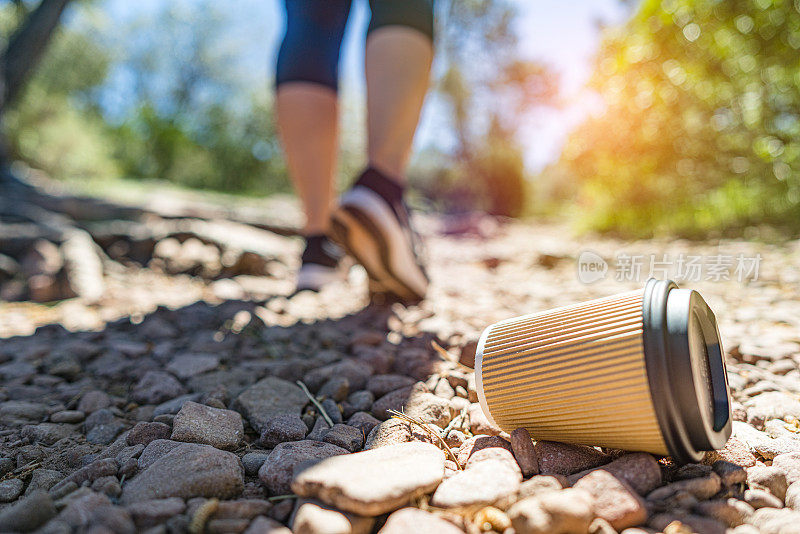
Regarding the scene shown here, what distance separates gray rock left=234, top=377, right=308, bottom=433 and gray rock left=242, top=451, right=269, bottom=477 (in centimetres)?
12

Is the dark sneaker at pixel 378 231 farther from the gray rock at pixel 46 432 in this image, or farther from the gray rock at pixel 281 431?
the gray rock at pixel 46 432

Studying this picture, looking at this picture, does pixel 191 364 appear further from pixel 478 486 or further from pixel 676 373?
pixel 676 373

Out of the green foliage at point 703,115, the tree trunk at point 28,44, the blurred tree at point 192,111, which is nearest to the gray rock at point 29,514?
the green foliage at point 703,115

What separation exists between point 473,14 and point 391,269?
1278cm

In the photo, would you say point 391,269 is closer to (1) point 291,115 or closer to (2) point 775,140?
(1) point 291,115

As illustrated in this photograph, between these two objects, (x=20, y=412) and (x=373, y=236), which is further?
(x=373, y=236)

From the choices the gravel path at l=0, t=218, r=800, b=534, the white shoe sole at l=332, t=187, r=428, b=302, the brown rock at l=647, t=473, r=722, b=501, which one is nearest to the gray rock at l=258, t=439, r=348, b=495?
the gravel path at l=0, t=218, r=800, b=534

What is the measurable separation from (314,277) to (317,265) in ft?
0.18

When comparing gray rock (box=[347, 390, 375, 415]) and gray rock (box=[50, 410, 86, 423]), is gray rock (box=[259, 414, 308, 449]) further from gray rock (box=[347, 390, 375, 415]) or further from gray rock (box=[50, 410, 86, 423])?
gray rock (box=[50, 410, 86, 423])

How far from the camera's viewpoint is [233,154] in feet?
68.7

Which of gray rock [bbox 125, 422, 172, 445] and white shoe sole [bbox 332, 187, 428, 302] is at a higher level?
white shoe sole [bbox 332, 187, 428, 302]

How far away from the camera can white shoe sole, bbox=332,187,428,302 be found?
158 cm

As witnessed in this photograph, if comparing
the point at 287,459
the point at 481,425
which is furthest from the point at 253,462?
the point at 481,425

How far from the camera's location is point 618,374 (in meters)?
0.77
